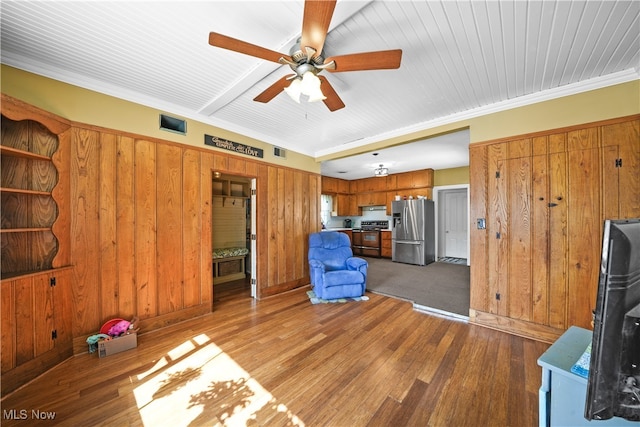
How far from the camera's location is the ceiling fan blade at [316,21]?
118 cm

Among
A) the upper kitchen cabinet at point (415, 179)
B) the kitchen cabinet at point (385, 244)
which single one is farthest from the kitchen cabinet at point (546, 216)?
the kitchen cabinet at point (385, 244)

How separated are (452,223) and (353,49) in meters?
6.16

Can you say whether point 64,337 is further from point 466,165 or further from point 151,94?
point 466,165

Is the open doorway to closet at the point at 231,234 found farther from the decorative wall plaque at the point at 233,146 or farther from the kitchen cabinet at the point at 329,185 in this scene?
the kitchen cabinet at the point at 329,185

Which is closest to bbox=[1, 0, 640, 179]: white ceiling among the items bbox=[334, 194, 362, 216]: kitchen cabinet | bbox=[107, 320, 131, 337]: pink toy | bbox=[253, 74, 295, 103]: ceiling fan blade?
bbox=[253, 74, 295, 103]: ceiling fan blade

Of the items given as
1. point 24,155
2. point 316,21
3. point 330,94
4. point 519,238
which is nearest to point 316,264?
point 330,94

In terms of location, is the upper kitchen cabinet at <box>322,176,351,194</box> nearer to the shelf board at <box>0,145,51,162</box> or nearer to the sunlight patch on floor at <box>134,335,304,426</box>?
the sunlight patch on floor at <box>134,335,304,426</box>

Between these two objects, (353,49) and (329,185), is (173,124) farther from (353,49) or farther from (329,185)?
(329,185)

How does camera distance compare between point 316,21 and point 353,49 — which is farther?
point 353,49

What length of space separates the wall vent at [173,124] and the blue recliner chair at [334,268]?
2537mm

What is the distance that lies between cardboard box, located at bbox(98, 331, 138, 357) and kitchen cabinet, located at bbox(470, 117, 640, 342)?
388 cm

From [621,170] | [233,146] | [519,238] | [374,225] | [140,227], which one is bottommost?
[374,225]

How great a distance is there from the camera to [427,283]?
4.29 metres

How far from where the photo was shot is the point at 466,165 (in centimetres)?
578
